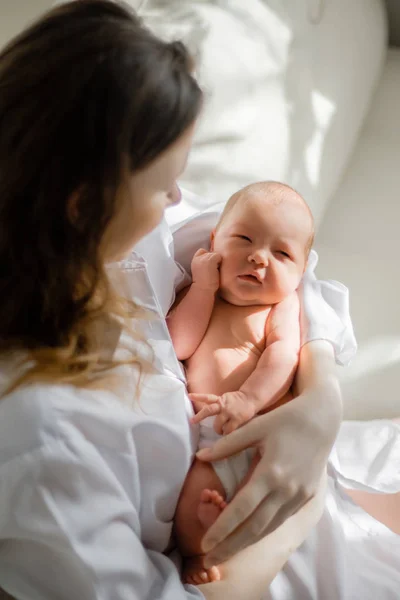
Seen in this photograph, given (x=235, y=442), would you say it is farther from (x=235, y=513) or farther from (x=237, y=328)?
(x=237, y=328)

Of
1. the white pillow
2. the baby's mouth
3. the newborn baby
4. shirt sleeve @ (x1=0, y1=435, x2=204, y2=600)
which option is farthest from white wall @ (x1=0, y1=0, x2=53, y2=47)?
shirt sleeve @ (x1=0, y1=435, x2=204, y2=600)

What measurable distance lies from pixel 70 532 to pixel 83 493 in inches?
1.5

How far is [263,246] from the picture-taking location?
842mm

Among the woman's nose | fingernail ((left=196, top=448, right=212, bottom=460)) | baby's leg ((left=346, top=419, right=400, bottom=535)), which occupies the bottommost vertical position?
baby's leg ((left=346, top=419, right=400, bottom=535))

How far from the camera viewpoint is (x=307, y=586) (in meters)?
0.74

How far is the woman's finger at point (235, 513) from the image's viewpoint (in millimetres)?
640

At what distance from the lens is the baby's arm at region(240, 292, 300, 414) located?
2.55 feet

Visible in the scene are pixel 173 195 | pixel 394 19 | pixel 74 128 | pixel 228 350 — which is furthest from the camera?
pixel 394 19

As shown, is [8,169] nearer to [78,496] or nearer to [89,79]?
[89,79]

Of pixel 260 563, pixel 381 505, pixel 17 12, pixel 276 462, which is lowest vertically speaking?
pixel 381 505

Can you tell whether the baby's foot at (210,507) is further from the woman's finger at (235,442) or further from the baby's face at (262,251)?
the baby's face at (262,251)

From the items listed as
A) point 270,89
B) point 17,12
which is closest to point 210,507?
point 270,89

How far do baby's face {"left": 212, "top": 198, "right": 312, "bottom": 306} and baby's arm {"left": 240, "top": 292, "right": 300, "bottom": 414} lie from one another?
2cm

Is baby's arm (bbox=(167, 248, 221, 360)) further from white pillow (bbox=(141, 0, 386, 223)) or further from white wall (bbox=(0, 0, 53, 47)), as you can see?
white wall (bbox=(0, 0, 53, 47))
